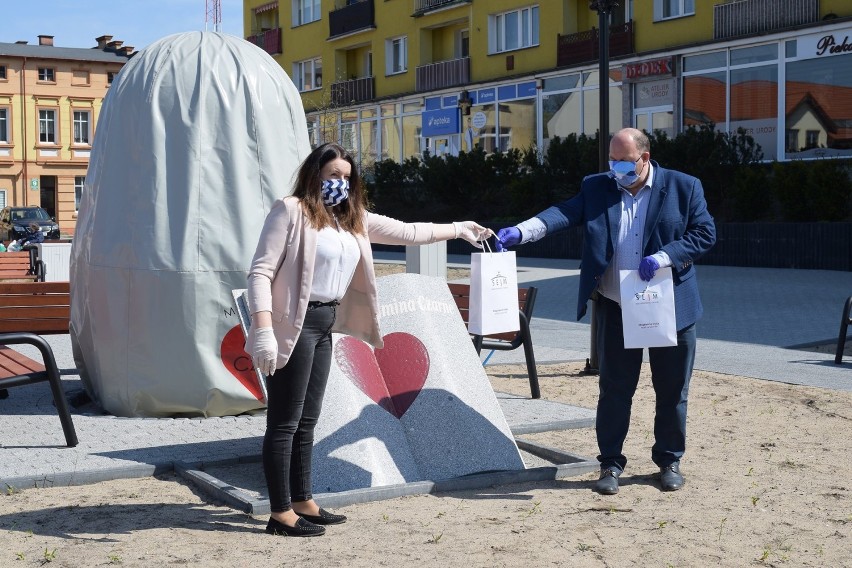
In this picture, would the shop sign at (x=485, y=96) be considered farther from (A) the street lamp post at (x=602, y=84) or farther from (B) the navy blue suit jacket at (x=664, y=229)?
(B) the navy blue suit jacket at (x=664, y=229)

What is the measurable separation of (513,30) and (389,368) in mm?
33255

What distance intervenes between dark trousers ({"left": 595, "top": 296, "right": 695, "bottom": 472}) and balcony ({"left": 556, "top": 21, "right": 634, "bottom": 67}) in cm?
2830

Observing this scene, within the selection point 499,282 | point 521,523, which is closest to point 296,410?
point 521,523

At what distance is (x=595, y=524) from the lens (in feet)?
17.0

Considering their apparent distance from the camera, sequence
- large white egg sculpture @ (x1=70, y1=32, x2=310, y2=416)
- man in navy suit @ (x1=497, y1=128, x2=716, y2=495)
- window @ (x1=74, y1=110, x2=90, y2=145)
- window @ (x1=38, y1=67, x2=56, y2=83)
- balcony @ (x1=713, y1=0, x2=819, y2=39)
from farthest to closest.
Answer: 1. window @ (x1=74, y1=110, x2=90, y2=145)
2. window @ (x1=38, y1=67, x2=56, y2=83)
3. balcony @ (x1=713, y1=0, x2=819, y2=39)
4. large white egg sculpture @ (x1=70, y1=32, x2=310, y2=416)
5. man in navy suit @ (x1=497, y1=128, x2=716, y2=495)

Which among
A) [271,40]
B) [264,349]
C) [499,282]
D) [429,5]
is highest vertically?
[271,40]

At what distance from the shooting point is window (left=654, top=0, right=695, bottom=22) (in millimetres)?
31875

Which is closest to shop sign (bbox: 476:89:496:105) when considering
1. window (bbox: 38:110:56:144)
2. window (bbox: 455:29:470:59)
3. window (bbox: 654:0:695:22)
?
window (bbox: 455:29:470:59)

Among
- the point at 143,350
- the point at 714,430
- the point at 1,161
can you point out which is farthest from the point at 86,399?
the point at 1,161

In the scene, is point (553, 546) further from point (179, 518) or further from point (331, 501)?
point (179, 518)

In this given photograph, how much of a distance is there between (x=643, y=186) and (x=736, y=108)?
25.7 meters

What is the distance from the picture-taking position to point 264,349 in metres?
4.62

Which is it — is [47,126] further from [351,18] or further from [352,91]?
[351,18]

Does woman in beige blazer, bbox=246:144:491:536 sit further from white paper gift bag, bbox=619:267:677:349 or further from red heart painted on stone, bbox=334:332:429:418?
white paper gift bag, bbox=619:267:677:349
